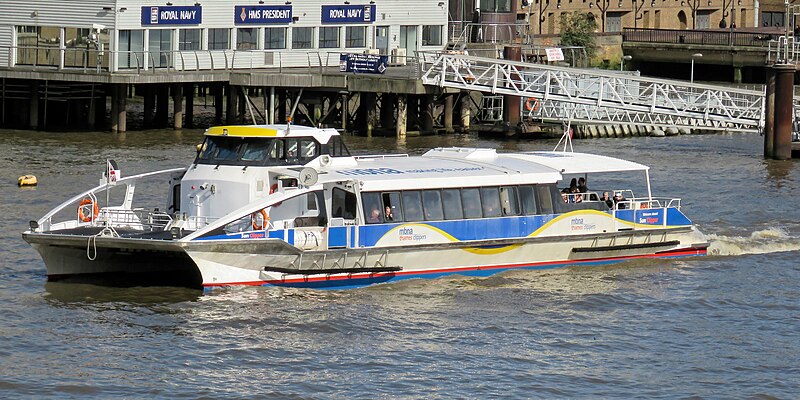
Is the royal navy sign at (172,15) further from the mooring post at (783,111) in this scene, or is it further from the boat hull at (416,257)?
the boat hull at (416,257)

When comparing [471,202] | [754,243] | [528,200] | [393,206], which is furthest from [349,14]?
[393,206]

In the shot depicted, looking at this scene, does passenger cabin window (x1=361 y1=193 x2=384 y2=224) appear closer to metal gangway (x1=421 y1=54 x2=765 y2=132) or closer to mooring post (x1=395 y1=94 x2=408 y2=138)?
metal gangway (x1=421 y1=54 x2=765 y2=132)

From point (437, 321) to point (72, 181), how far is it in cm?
2108

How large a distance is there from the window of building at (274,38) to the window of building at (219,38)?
2.31 metres

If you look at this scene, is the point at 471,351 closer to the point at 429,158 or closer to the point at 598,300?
the point at 598,300

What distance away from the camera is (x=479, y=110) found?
7312 cm

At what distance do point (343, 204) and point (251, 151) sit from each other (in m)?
2.37

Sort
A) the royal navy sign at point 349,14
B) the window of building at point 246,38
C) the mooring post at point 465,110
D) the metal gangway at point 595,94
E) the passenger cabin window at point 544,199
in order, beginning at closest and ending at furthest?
the passenger cabin window at point 544,199 → the metal gangway at point 595,94 → the window of building at point 246,38 → the mooring post at point 465,110 → the royal navy sign at point 349,14

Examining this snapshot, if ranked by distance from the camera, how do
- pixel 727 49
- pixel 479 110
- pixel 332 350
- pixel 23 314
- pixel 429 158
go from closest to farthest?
pixel 332 350, pixel 23 314, pixel 429 158, pixel 479 110, pixel 727 49

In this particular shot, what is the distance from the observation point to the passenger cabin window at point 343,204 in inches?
1293

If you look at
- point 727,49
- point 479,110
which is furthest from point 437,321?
point 727,49

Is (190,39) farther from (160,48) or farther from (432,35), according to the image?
(432,35)

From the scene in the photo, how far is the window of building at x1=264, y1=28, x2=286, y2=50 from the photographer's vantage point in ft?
228

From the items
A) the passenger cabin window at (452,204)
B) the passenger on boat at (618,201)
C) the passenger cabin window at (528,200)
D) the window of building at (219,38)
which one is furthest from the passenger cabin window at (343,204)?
the window of building at (219,38)
